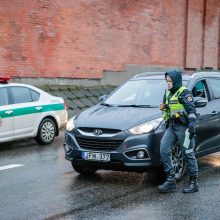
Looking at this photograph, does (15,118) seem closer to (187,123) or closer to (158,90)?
(158,90)

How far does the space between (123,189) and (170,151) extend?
2.79 ft

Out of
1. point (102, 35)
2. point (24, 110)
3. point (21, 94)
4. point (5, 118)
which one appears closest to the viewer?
point (5, 118)

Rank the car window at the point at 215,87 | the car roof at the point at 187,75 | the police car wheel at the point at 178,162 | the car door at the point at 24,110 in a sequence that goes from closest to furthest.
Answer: the police car wheel at the point at 178,162 < the car roof at the point at 187,75 < the car window at the point at 215,87 < the car door at the point at 24,110

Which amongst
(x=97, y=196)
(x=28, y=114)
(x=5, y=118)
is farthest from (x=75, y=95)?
(x=97, y=196)

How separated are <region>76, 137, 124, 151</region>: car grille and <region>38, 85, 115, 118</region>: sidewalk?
375 inches

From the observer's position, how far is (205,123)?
28.3ft

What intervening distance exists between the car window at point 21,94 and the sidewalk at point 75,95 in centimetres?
536

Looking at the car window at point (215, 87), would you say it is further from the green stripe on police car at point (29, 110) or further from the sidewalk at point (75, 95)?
the sidewalk at point (75, 95)

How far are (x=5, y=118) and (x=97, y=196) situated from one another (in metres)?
4.56

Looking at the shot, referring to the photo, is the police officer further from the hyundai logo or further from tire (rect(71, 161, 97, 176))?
tire (rect(71, 161, 97, 176))

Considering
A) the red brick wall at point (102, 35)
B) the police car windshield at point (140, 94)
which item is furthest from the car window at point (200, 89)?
the red brick wall at point (102, 35)

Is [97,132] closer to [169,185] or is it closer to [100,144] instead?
[100,144]

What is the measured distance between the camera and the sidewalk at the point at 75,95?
18.2 meters

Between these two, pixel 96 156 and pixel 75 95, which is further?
pixel 75 95
